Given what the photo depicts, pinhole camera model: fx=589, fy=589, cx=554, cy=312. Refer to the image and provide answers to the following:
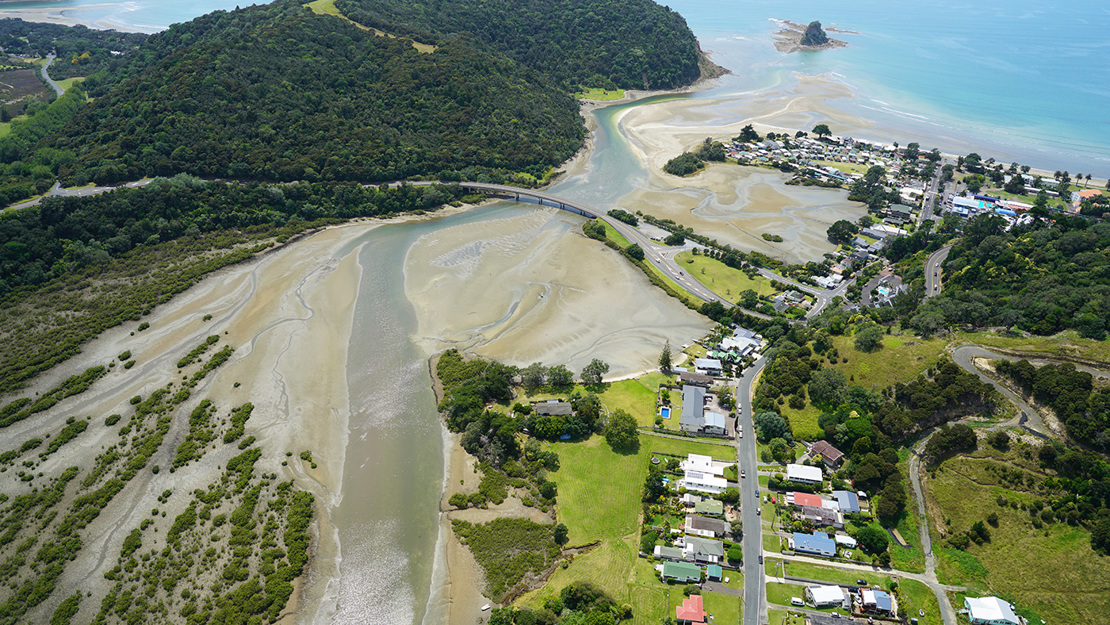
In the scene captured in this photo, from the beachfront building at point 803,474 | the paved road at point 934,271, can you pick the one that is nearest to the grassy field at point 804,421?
the beachfront building at point 803,474

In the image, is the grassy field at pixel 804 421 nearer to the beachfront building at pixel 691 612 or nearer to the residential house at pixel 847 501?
the residential house at pixel 847 501

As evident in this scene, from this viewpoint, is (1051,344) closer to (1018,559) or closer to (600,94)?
(1018,559)

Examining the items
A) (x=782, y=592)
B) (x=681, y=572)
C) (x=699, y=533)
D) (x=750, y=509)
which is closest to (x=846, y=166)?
(x=750, y=509)

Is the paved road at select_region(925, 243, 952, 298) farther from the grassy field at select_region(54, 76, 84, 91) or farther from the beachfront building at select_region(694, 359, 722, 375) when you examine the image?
the grassy field at select_region(54, 76, 84, 91)

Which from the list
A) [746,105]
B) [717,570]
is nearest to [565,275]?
[717,570]

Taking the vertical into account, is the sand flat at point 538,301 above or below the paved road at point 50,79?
below

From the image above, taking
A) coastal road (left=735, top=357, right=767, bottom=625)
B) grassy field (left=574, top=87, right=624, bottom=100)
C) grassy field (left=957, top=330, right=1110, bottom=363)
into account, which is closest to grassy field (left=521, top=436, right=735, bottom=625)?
coastal road (left=735, top=357, right=767, bottom=625)
